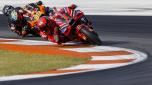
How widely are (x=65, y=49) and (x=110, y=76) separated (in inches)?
205

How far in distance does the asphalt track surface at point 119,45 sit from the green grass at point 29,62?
1219 millimetres

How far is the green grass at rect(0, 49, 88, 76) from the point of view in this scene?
40.0 feet

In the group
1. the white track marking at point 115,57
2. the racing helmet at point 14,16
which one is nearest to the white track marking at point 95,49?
the white track marking at point 115,57

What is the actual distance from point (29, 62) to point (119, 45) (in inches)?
163

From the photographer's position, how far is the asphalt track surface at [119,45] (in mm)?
10508

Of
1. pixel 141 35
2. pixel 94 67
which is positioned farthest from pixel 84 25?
pixel 94 67

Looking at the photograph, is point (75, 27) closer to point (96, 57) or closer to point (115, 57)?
point (96, 57)

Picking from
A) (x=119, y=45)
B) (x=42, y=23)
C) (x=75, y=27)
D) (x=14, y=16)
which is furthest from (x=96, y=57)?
(x=14, y=16)

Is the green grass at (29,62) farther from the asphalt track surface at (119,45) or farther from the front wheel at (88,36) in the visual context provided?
the front wheel at (88,36)

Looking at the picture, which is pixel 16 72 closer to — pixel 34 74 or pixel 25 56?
pixel 34 74

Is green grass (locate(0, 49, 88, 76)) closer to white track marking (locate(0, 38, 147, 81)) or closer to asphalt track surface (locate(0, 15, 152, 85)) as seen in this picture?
white track marking (locate(0, 38, 147, 81))

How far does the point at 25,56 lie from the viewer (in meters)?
14.6

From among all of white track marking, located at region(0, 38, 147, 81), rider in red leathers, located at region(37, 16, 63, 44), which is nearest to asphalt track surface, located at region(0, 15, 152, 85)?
white track marking, located at region(0, 38, 147, 81)

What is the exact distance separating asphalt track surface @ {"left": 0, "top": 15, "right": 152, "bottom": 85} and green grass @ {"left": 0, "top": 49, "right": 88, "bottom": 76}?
4.00 feet
